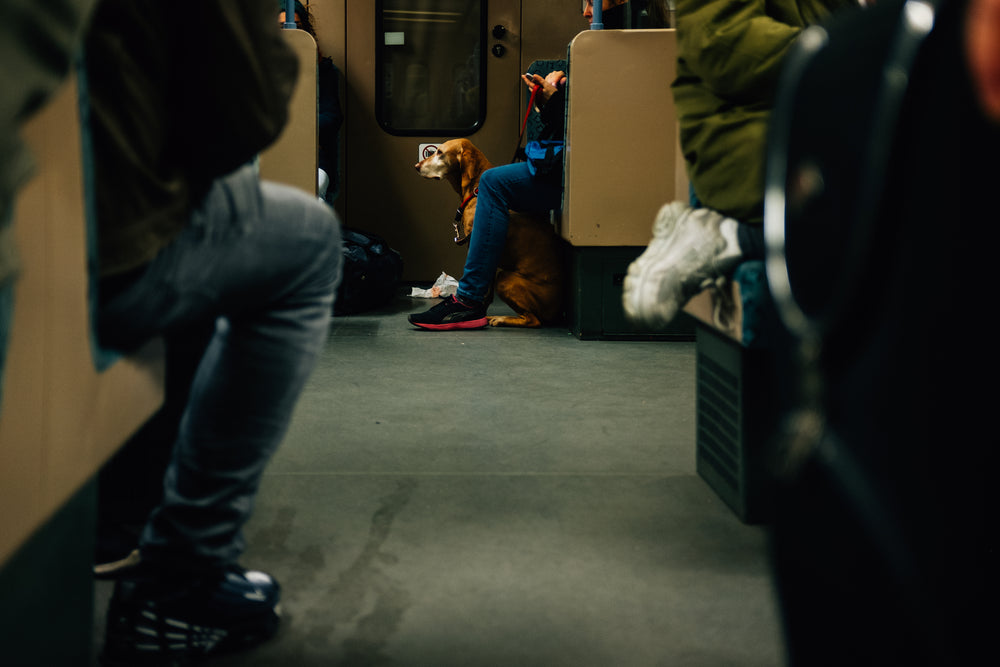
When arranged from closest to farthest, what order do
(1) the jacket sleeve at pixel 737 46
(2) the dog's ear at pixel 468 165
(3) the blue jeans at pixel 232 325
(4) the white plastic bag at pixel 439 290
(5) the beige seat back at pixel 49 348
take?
(5) the beige seat back at pixel 49 348, (3) the blue jeans at pixel 232 325, (1) the jacket sleeve at pixel 737 46, (2) the dog's ear at pixel 468 165, (4) the white plastic bag at pixel 439 290

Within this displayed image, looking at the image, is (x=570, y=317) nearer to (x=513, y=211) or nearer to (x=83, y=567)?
(x=513, y=211)

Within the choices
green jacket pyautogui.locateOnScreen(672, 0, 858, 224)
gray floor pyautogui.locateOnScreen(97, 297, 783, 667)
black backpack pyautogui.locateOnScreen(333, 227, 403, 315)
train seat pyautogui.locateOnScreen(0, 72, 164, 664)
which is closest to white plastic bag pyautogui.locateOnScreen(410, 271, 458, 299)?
black backpack pyautogui.locateOnScreen(333, 227, 403, 315)

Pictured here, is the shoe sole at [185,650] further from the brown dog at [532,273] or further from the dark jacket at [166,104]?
the brown dog at [532,273]

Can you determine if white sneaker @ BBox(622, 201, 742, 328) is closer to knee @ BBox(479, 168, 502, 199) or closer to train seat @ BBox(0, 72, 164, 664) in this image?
train seat @ BBox(0, 72, 164, 664)

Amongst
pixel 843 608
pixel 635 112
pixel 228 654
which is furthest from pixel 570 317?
pixel 843 608

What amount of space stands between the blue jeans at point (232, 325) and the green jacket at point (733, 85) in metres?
0.85

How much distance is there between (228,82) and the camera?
86 cm

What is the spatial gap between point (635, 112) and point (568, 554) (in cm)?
231

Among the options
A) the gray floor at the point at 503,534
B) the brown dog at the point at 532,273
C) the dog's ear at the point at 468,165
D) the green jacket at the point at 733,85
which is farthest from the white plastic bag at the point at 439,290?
the green jacket at the point at 733,85

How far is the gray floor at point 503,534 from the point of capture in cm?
123

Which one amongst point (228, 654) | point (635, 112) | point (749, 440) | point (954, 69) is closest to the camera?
point (954, 69)

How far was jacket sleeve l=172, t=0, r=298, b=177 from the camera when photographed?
0.84m

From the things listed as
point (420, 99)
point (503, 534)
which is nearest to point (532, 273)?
point (420, 99)

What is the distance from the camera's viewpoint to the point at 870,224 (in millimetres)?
427
